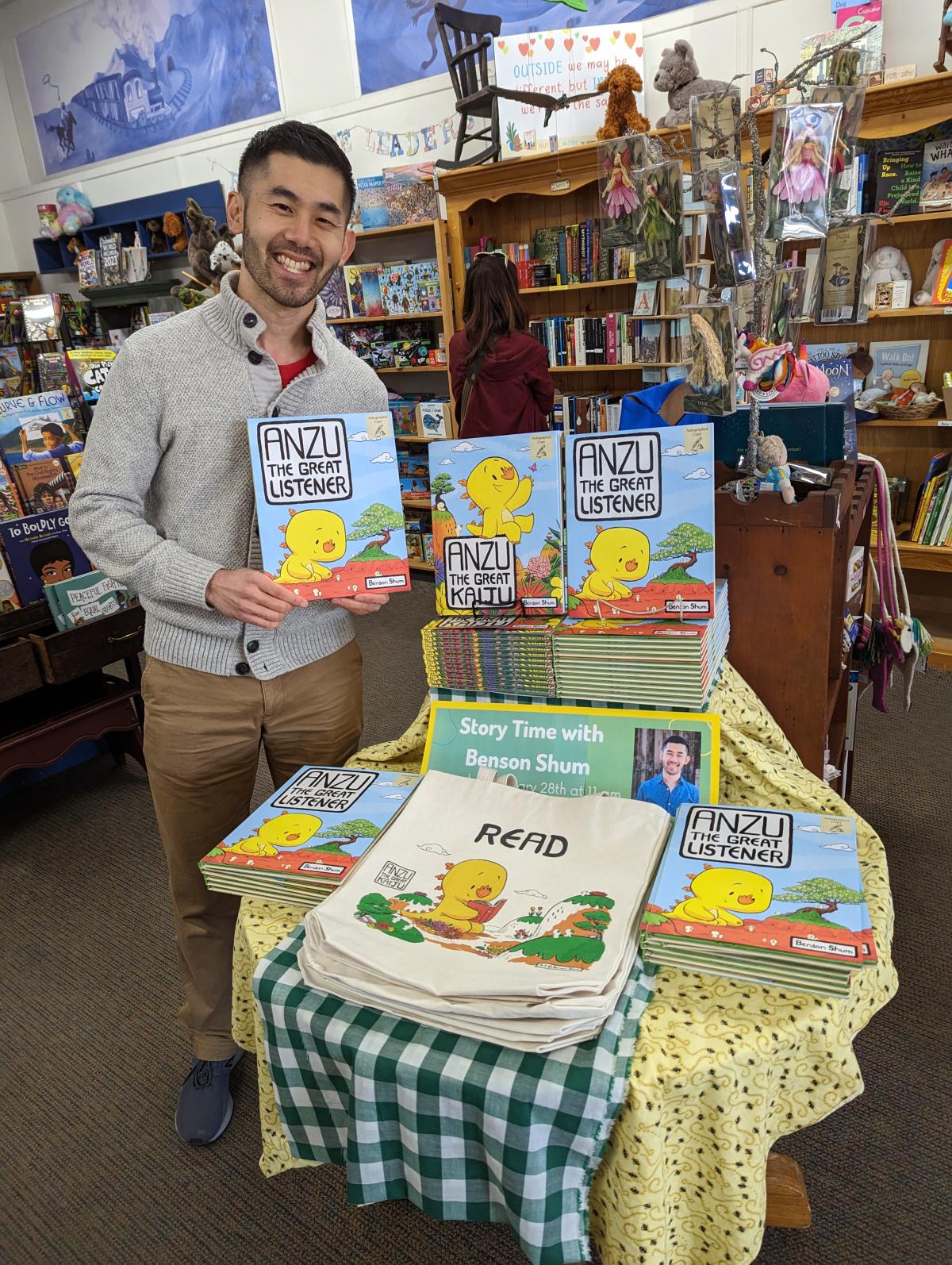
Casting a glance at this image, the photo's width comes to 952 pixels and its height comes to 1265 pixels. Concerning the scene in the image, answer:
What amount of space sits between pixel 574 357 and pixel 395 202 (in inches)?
55.2

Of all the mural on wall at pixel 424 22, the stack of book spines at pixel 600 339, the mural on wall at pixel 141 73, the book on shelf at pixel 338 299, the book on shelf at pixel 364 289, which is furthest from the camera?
the mural on wall at pixel 141 73

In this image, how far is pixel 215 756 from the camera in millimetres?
1517

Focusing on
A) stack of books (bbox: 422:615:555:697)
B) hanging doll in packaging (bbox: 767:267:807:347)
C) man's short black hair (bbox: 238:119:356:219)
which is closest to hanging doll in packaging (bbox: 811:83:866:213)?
hanging doll in packaging (bbox: 767:267:807:347)

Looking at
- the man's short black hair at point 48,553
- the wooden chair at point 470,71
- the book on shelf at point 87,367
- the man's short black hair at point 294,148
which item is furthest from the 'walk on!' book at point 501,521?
the wooden chair at point 470,71

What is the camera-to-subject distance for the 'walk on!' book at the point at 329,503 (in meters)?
1.24

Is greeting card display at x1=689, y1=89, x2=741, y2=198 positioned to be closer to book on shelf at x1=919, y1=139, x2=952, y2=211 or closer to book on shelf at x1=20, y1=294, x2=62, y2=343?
book on shelf at x1=919, y1=139, x2=952, y2=211

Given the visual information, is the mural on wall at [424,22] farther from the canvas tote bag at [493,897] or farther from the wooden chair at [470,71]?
the canvas tote bag at [493,897]

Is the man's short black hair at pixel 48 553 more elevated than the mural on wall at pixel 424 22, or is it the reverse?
the mural on wall at pixel 424 22

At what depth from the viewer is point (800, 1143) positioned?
1.61 meters

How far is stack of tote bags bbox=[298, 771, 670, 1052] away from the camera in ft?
2.76

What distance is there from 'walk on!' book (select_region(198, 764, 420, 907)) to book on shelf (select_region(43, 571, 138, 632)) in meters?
1.72

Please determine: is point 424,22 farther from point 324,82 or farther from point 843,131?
point 843,131

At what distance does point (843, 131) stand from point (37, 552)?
2439 millimetres

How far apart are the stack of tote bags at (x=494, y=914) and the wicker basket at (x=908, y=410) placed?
3076mm
